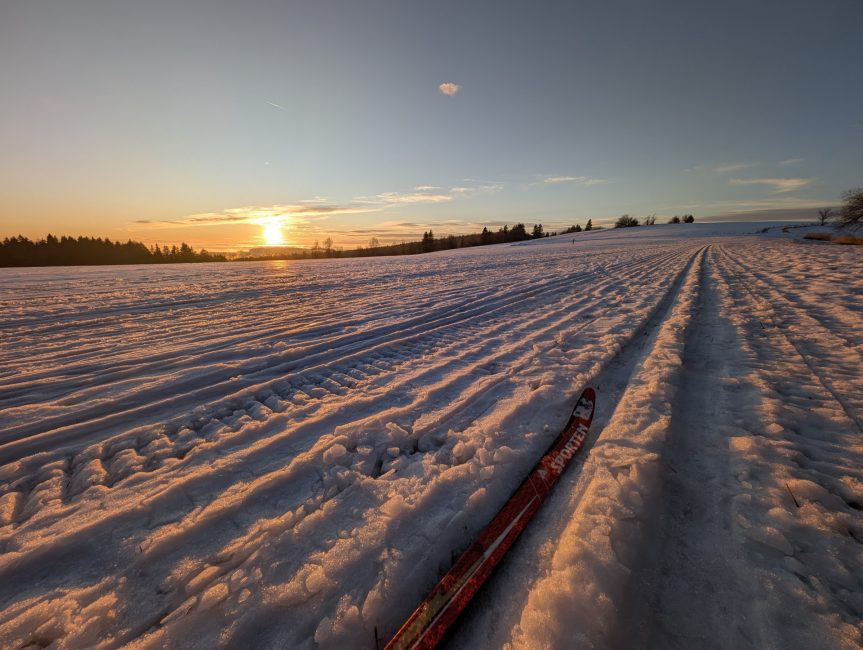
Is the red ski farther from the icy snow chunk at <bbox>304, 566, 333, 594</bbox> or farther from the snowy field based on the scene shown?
the icy snow chunk at <bbox>304, 566, 333, 594</bbox>

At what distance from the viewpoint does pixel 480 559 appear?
1650mm

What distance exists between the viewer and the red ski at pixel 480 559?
54.0 inches

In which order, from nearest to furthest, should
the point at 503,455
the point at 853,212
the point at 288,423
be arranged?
1. the point at 503,455
2. the point at 288,423
3. the point at 853,212

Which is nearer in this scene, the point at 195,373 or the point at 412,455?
the point at 412,455

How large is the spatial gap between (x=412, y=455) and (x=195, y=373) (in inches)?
119

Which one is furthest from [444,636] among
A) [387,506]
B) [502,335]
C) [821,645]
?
[502,335]

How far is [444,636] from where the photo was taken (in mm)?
1385

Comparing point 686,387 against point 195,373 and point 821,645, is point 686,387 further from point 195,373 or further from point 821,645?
point 195,373

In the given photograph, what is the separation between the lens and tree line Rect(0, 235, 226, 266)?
44.9 m

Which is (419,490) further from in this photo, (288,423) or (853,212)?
(853,212)

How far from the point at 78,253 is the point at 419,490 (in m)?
72.1

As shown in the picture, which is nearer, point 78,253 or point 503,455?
point 503,455

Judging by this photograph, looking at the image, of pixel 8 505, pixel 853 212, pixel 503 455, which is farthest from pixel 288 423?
pixel 853 212

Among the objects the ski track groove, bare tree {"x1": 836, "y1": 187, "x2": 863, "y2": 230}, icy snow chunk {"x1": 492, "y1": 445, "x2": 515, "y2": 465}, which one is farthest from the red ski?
bare tree {"x1": 836, "y1": 187, "x2": 863, "y2": 230}
